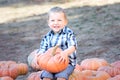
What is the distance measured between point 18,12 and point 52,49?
7.85 meters

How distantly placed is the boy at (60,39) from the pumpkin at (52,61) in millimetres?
64

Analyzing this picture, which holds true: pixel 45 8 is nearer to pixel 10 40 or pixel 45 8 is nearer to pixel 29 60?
pixel 10 40

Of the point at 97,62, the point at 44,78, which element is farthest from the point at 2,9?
the point at 44,78

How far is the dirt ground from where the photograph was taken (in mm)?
6980

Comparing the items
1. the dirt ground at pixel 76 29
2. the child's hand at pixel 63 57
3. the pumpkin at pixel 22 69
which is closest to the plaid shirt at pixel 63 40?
the child's hand at pixel 63 57

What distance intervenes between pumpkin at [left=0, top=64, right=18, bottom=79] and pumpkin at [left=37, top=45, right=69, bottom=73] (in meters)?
1.14

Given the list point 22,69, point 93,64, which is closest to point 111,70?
point 93,64

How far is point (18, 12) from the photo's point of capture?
12039mm

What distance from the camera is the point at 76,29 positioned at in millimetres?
9008

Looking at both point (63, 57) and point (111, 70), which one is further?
point (111, 70)

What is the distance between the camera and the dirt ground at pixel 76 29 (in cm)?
698

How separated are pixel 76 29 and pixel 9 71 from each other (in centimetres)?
387

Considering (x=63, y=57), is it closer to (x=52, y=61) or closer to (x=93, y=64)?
(x=52, y=61)

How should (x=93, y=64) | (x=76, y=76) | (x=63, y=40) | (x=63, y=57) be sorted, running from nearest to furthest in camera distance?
(x=63, y=57), (x=63, y=40), (x=76, y=76), (x=93, y=64)
